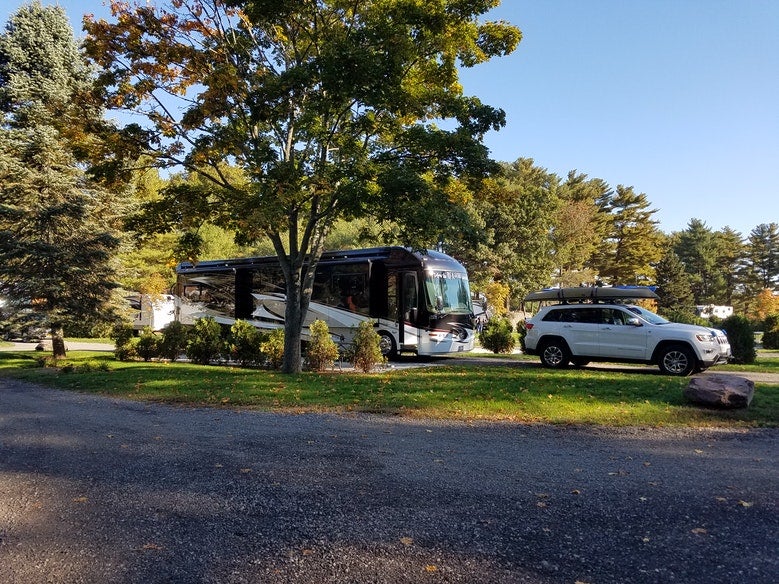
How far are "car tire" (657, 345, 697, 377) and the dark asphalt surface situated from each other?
5726 mm

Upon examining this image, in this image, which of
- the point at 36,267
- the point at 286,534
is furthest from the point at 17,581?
the point at 36,267

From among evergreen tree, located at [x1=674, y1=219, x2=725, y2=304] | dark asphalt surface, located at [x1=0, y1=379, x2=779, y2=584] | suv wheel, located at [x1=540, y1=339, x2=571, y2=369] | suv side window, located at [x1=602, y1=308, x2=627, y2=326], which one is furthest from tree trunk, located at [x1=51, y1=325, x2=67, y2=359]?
evergreen tree, located at [x1=674, y1=219, x2=725, y2=304]

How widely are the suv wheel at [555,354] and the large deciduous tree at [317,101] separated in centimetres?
499

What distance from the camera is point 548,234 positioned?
4934 cm

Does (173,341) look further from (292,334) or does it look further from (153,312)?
(153,312)

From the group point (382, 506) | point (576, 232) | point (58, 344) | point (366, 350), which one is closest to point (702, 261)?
point (576, 232)

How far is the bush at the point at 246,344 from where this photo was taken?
50.2 ft

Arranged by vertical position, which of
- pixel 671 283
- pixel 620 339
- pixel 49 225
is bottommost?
pixel 620 339

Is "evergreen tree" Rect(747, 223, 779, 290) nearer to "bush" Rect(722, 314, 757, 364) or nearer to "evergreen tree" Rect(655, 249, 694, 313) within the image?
"evergreen tree" Rect(655, 249, 694, 313)

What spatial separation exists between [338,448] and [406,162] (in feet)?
24.6

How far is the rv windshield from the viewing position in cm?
1684

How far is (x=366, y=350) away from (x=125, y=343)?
807 cm

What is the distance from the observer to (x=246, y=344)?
1543cm

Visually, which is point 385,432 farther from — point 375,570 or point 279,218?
point 279,218
